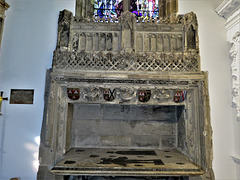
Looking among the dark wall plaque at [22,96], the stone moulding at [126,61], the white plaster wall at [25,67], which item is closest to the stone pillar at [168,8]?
the stone moulding at [126,61]

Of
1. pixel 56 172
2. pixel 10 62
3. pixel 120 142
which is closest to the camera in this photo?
pixel 56 172

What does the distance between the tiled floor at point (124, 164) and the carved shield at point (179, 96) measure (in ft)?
3.65

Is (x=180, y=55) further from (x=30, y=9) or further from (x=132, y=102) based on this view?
(x=30, y=9)

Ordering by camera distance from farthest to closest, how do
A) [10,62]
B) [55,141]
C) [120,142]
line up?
[120,142]
[10,62]
[55,141]

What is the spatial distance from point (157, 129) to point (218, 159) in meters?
1.31

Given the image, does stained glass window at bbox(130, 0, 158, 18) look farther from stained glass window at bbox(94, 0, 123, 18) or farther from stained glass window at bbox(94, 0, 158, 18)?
stained glass window at bbox(94, 0, 123, 18)

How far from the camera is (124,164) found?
293 cm

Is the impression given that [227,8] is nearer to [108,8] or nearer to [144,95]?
[144,95]

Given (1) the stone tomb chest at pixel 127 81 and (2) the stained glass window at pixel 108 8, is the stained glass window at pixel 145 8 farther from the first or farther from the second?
(1) the stone tomb chest at pixel 127 81

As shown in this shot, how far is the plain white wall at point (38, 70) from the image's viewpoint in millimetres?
3281

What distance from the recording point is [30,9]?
3605 mm

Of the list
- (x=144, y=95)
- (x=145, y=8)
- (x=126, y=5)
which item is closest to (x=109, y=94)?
(x=144, y=95)

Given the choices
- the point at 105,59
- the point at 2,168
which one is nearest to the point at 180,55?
the point at 105,59

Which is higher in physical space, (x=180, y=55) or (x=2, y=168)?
(x=180, y=55)
